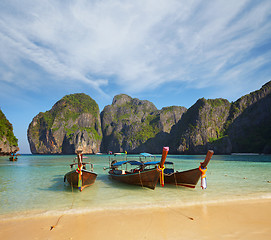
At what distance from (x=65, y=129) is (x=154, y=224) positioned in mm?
161101

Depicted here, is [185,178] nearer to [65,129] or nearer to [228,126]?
[228,126]

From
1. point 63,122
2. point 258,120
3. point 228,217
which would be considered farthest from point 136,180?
point 63,122

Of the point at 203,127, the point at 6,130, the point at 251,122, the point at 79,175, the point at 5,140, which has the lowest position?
the point at 79,175

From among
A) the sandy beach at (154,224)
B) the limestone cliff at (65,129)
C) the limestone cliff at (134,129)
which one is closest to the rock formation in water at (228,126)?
the limestone cliff at (134,129)

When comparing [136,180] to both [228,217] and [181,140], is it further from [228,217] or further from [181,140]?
[181,140]

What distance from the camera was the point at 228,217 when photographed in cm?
663

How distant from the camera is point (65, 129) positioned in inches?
6097

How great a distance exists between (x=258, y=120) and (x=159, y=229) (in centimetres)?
13138

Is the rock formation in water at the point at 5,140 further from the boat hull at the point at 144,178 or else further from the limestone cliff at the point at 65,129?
the boat hull at the point at 144,178

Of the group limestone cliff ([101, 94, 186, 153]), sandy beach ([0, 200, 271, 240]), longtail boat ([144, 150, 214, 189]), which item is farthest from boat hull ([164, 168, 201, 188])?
limestone cliff ([101, 94, 186, 153])

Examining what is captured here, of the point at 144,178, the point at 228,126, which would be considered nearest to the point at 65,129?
the point at 228,126

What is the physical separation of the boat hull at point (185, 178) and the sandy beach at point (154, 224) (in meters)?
3.76

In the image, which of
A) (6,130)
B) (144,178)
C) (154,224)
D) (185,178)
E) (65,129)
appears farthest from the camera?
(65,129)

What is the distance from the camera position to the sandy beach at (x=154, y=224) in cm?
527
